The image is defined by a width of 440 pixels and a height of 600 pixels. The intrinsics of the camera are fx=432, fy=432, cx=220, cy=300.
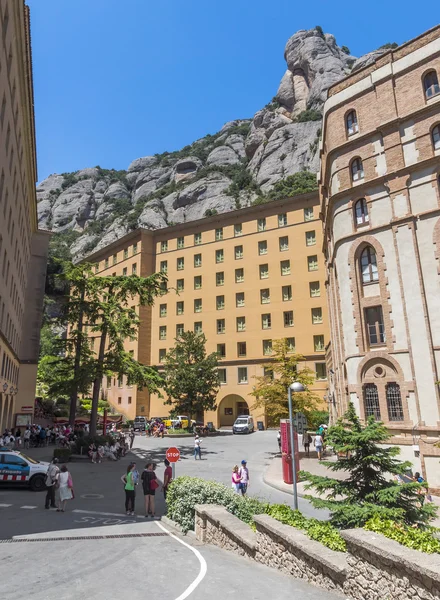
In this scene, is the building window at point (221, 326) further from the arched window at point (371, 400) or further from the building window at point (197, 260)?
the arched window at point (371, 400)

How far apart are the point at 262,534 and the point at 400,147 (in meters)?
21.3

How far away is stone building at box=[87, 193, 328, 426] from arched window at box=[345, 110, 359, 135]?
84.1 ft

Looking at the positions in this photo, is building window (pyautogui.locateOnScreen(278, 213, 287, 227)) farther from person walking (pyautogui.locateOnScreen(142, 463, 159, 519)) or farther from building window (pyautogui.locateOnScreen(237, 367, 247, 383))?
person walking (pyautogui.locateOnScreen(142, 463, 159, 519))

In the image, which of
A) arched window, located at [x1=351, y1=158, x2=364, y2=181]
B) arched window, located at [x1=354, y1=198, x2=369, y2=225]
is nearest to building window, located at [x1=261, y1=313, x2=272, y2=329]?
arched window, located at [x1=354, y1=198, x2=369, y2=225]

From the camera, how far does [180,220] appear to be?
99.1 m

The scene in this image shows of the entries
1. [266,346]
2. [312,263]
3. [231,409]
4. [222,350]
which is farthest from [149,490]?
[231,409]

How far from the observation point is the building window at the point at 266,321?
5219 centimetres

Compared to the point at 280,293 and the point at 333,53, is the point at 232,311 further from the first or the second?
the point at 333,53

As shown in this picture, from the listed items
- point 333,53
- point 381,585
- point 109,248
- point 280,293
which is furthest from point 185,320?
point 333,53

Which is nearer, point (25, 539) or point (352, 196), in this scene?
point (25, 539)

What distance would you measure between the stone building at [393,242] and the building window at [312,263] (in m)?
25.5

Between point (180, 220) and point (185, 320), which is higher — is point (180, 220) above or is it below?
above

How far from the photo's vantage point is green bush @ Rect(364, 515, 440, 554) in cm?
548

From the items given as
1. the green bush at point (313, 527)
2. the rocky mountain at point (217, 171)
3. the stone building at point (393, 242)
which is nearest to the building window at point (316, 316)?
the stone building at point (393, 242)
